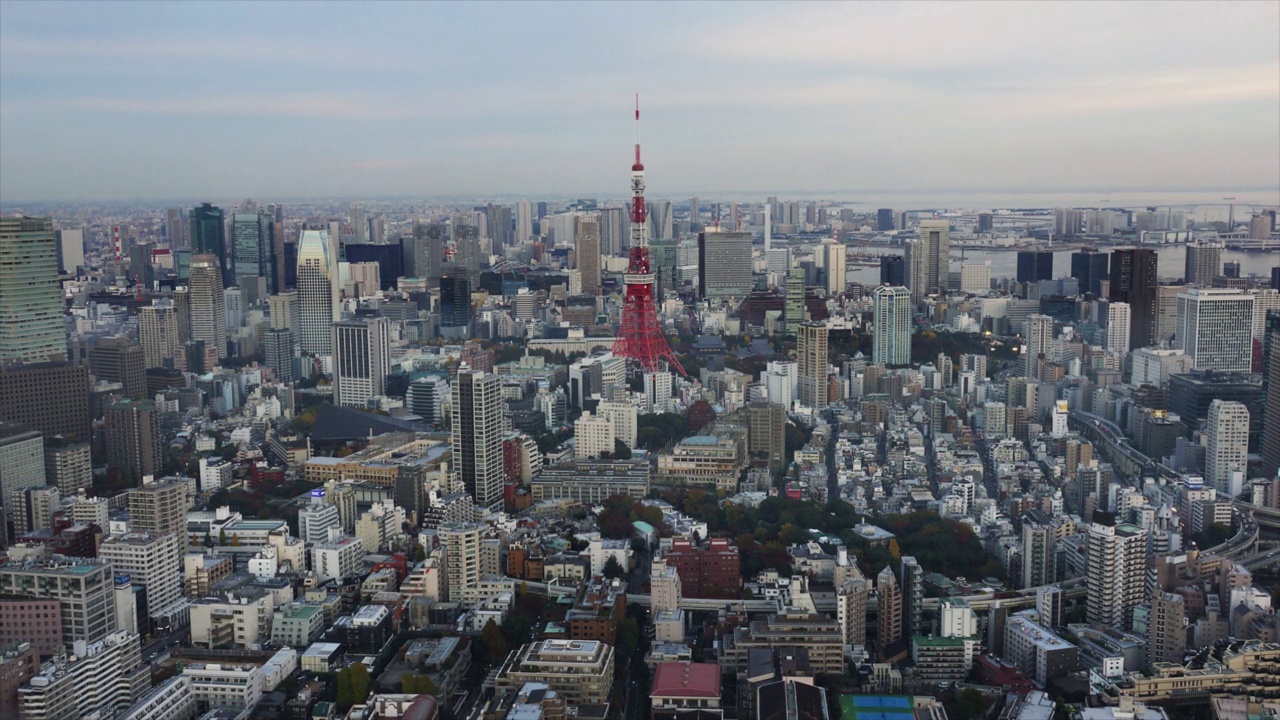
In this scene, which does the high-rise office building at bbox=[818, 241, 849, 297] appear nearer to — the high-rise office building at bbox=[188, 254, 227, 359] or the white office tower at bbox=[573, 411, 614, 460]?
the high-rise office building at bbox=[188, 254, 227, 359]

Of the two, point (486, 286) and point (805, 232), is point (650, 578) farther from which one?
point (805, 232)

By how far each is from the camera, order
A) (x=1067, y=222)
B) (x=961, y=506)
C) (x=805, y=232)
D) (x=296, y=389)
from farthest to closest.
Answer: (x=805, y=232)
(x=1067, y=222)
(x=296, y=389)
(x=961, y=506)

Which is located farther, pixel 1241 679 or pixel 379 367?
pixel 379 367

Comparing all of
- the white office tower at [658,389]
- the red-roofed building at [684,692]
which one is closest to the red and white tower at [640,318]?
the white office tower at [658,389]

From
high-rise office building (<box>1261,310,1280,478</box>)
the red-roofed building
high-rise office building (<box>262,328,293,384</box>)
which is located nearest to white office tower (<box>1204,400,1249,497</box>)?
high-rise office building (<box>1261,310,1280,478</box>)

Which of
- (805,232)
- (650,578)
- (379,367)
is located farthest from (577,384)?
(805,232)

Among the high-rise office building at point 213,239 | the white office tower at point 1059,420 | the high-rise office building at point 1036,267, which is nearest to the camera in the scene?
the white office tower at point 1059,420

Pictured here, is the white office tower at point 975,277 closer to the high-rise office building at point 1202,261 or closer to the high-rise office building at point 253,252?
the high-rise office building at point 1202,261
